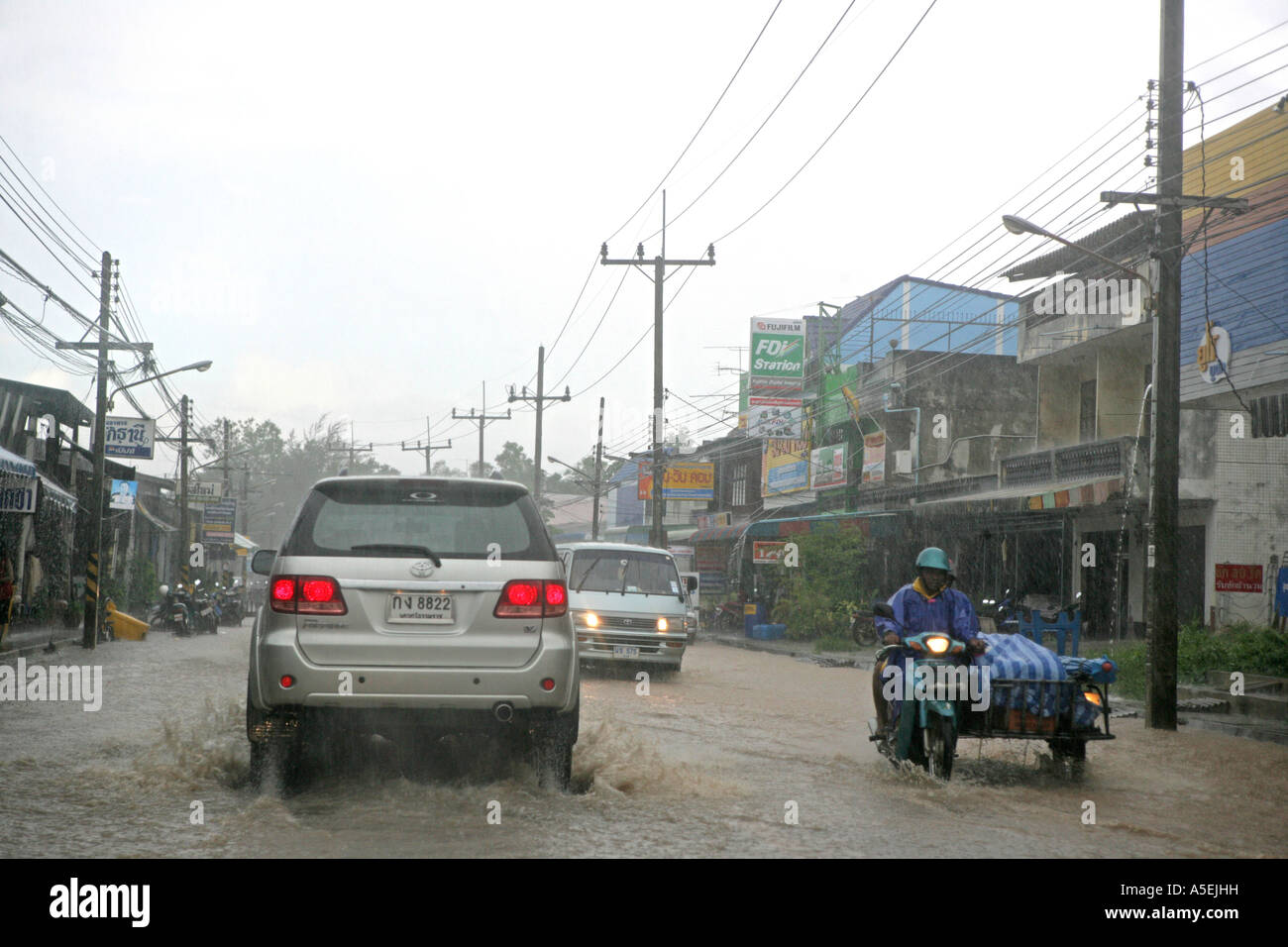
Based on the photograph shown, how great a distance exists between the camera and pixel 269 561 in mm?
7457

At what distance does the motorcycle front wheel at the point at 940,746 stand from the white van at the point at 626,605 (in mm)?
8514

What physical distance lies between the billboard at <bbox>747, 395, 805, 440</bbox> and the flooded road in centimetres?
2487

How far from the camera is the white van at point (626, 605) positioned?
1672cm

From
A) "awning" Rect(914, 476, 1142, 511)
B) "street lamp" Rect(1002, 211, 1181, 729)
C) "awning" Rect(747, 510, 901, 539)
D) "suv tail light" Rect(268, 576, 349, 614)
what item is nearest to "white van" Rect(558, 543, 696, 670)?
"street lamp" Rect(1002, 211, 1181, 729)

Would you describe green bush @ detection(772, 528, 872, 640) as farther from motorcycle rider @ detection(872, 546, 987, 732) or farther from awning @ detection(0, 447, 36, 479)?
motorcycle rider @ detection(872, 546, 987, 732)

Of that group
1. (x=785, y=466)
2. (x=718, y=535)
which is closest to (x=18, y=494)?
(x=718, y=535)

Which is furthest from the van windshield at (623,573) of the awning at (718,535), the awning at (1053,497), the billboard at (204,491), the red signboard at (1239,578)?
the billboard at (204,491)

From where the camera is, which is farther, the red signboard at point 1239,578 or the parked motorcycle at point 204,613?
the parked motorcycle at point 204,613

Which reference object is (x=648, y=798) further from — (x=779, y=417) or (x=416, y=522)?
(x=779, y=417)

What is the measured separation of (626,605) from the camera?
55.8 ft

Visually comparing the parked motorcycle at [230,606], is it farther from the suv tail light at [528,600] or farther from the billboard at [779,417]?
the suv tail light at [528,600]

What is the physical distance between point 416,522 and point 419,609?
52 centimetres
